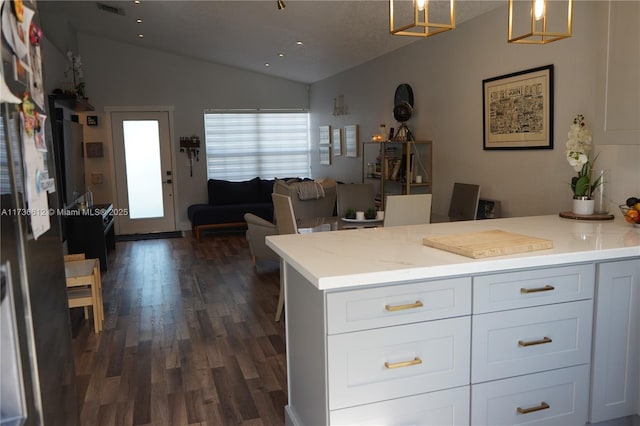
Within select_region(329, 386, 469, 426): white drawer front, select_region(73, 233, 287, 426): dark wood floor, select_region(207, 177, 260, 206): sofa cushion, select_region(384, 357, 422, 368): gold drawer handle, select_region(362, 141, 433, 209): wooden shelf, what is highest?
select_region(362, 141, 433, 209): wooden shelf

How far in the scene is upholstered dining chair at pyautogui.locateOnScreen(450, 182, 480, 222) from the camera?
4.69m

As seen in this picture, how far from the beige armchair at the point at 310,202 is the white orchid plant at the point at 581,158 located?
3.21m

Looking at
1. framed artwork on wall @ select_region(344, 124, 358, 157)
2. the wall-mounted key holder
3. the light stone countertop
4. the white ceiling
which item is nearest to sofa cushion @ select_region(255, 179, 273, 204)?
the wall-mounted key holder

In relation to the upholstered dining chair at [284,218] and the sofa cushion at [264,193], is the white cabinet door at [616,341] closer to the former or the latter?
the upholstered dining chair at [284,218]

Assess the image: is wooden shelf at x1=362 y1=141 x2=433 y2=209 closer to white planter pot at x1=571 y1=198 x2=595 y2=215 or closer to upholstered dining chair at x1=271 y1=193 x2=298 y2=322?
upholstered dining chair at x1=271 y1=193 x2=298 y2=322

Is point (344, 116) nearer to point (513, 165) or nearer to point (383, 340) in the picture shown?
point (513, 165)

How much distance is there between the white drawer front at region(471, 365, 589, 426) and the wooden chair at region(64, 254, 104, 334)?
119 inches

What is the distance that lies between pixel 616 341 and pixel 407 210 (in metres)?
1.86

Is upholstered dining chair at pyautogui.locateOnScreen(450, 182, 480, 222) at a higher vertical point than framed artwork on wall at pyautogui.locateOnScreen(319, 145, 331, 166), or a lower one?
lower

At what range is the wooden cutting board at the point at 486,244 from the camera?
206cm

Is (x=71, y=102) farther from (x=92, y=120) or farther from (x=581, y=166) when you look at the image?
(x=581, y=166)

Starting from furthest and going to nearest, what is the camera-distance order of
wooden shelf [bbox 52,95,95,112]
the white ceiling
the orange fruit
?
1. wooden shelf [bbox 52,95,95,112]
2. the white ceiling
3. the orange fruit

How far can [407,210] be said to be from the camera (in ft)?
12.8

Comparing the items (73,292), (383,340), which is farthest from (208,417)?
(73,292)
